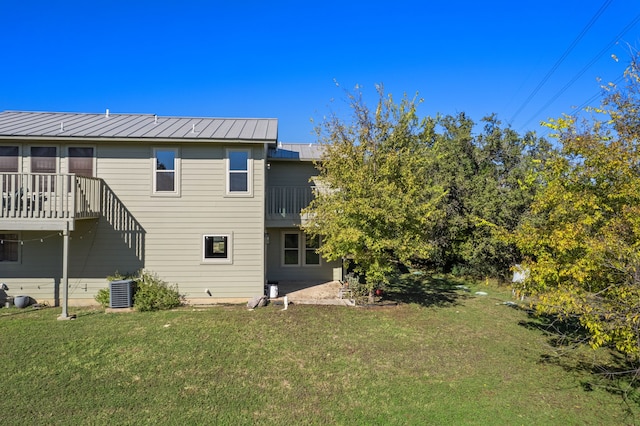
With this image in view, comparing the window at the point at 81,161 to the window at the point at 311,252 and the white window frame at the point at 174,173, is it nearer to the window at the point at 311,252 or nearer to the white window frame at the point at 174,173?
the white window frame at the point at 174,173

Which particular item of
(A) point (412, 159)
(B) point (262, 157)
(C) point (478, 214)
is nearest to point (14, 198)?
(B) point (262, 157)

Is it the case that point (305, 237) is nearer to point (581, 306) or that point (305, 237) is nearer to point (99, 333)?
point (99, 333)

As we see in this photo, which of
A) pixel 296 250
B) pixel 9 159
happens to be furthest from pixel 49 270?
pixel 296 250

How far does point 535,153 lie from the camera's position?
55.7 ft

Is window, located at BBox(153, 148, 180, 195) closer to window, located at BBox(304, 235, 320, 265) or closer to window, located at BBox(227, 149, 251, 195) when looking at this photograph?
window, located at BBox(227, 149, 251, 195)

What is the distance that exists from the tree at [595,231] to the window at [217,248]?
7.85 meters

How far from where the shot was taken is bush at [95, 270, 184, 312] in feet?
34.0

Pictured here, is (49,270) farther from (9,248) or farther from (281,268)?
(281,268)

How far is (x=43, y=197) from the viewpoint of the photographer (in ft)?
31.0

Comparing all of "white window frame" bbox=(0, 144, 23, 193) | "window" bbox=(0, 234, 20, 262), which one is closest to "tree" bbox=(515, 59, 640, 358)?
"white window frame" bbox=(0, 144, 23, 193)

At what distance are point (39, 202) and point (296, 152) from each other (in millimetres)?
8502

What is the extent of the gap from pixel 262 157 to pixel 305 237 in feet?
13.3

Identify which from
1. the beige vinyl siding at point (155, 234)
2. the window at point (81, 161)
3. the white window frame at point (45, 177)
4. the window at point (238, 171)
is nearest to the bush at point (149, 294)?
the beige vinyl siding at point (155, 234)

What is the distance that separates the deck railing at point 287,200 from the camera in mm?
13180
